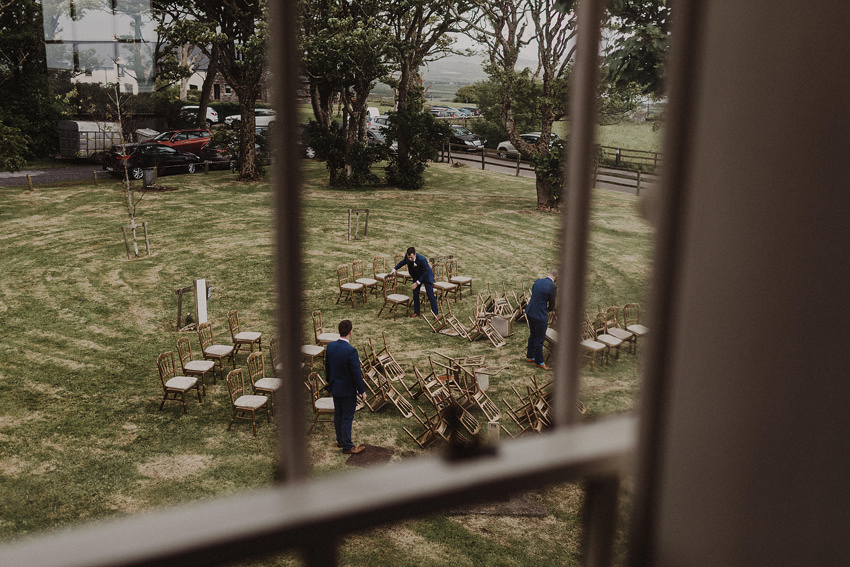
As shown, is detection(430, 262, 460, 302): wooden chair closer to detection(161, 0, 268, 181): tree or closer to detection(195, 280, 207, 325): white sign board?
detection(195, 280, 207, 325): white sign board

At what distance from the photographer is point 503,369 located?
9898 mm

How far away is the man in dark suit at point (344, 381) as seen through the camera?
7074mm

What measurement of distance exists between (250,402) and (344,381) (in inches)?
55.5

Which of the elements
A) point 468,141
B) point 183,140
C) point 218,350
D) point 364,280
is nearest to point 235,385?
point 218,350


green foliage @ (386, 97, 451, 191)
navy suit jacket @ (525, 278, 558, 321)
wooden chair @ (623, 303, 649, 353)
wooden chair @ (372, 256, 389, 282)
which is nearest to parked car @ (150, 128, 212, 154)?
green foliage @ (386, 97, 451, 191)

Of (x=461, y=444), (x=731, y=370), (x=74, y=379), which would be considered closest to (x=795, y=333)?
(x=731, y=370)

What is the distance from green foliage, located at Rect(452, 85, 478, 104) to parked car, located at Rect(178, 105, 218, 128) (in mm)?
12294

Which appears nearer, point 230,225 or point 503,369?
point 503,369

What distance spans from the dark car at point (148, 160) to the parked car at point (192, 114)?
6.55 metres

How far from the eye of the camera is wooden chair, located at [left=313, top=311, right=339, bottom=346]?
9648 mm

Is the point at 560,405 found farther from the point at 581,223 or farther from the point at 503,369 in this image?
the point at 503,369

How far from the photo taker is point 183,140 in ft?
85.7

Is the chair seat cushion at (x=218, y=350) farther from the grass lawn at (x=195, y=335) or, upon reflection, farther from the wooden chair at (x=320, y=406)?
the wooden chair at (x=320, y=406)

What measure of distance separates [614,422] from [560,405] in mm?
90
